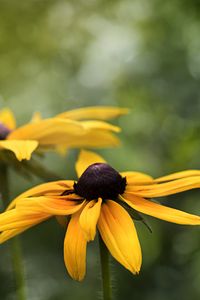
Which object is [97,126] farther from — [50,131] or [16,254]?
Result: [16,254]

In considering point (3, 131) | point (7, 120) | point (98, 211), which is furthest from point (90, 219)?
point (7, 120)

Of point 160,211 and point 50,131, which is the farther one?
point 50,131

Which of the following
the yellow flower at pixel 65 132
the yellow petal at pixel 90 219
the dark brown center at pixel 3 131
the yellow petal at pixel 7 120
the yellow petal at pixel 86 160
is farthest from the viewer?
the yellow petal at pixel 7 120

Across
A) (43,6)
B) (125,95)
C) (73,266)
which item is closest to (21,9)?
(43,6)

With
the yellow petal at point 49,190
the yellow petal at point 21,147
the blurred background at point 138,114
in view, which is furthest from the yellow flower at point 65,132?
the yellow petal at point 49,190

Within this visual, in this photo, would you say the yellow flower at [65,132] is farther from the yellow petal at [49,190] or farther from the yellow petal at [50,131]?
the yellow petal at [49,190]

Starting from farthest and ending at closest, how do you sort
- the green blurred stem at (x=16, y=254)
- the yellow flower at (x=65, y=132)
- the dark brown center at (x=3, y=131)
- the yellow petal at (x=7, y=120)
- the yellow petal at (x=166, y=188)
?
1. the yellow petal at (x=7, y=120)
2. the dark brown center at (x=3, y=131)
3. the yellow flower at (x=65, y=132)
4. the green blurred stem at (x=16, y=254)
5. the yellow petal at (x=166, y=188)

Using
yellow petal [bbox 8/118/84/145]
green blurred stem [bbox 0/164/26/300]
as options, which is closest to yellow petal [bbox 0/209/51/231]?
green blurred stem [bbox 0/164/26/300]
